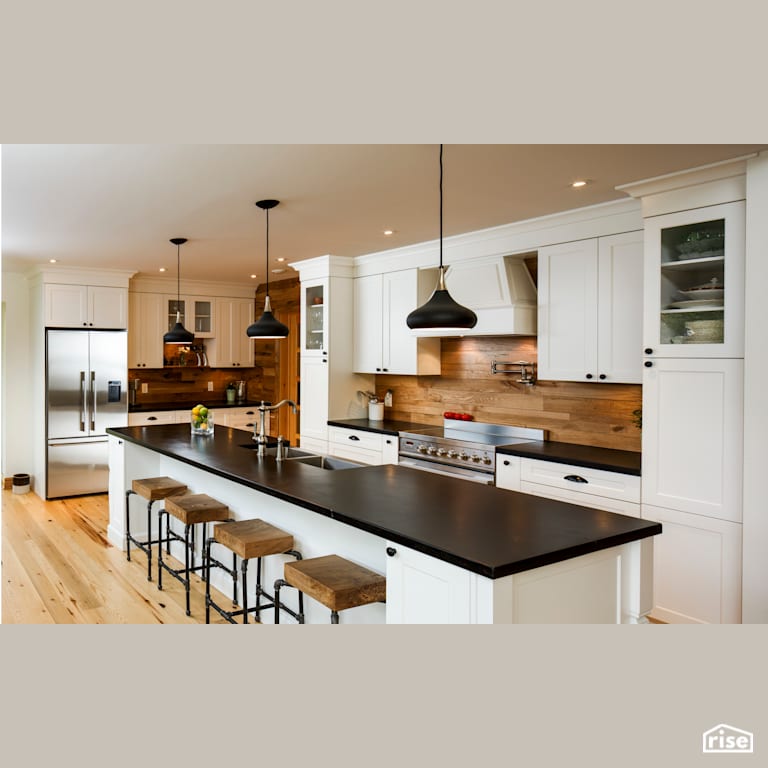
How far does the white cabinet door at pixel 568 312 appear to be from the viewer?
4062 mm

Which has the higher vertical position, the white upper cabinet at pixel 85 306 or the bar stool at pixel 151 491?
the white upper cabinet at pixel 85 306

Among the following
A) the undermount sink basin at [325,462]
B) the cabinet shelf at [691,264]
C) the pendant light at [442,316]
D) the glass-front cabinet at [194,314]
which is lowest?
the undermount sink basin at [325,462]

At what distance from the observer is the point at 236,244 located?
5266 millimetres

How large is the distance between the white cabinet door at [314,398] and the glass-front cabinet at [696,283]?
3254 millimetres

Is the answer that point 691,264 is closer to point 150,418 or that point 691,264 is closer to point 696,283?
→ point 696,283

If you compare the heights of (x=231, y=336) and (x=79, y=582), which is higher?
(x=231, y=336)

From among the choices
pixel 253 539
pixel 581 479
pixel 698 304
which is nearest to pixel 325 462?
pixel 253 539

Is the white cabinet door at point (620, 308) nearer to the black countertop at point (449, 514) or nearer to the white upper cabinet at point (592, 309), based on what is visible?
the white upper cabinet at point (592, 309)

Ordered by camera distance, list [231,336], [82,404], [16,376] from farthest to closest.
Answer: [231,336], [16,376], [82,404]

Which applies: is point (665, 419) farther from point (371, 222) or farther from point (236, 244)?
point (236, 244)

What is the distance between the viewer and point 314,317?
20.3 ft

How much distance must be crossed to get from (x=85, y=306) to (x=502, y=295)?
4470 mm

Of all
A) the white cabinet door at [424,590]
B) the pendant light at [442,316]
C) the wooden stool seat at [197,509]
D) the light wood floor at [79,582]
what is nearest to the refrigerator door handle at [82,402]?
the light wood floor at [79,582]

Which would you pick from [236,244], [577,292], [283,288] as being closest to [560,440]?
[577,292]
